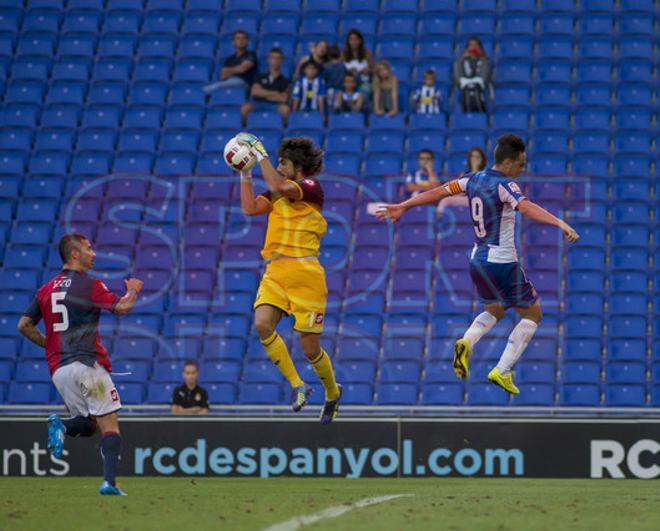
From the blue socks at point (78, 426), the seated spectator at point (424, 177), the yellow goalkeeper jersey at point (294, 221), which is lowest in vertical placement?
the blue socks at point (78, 426)

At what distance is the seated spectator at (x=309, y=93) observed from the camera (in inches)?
796

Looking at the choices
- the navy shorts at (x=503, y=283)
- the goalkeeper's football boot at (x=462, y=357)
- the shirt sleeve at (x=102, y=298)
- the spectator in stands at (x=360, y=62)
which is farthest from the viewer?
the spectator in stands at (x=360, y=62)

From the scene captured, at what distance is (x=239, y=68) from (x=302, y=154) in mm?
10117

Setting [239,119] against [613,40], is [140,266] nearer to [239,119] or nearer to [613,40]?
[239,119]

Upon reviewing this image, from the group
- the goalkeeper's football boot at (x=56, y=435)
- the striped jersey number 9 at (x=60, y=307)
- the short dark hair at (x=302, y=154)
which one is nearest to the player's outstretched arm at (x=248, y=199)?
the short dark hair at (x=302, y=154)

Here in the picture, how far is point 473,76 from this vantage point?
19.9m

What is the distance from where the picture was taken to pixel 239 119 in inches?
794

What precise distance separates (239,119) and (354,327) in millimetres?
4367

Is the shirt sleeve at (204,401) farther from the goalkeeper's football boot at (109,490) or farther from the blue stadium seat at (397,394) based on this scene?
the goalkeeper's football boot at (109,490)

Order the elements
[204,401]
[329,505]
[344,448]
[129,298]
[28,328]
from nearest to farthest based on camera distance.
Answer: [329,505] → [129,298] → [28,328] → [344,448] → [204,401]

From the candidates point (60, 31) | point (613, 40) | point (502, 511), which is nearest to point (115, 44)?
point (60, 31)

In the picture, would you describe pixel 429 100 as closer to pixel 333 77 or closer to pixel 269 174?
pixel 333 77

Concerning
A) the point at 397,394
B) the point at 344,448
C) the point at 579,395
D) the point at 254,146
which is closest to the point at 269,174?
the point at 254,146

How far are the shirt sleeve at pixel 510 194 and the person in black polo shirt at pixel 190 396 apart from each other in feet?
19.3
